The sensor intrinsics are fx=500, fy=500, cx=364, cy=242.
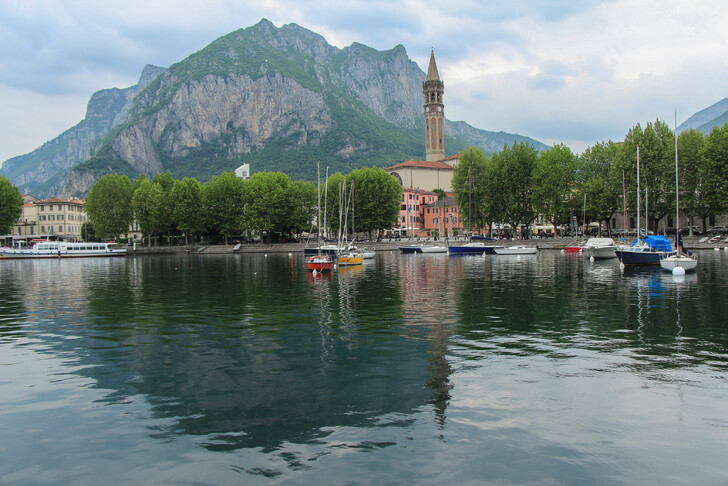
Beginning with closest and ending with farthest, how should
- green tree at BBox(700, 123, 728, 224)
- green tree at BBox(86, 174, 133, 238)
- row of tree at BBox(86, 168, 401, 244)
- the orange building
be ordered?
green tree at BBox(700, 123, 728, 224) < row of tree at BBox(86, 168, 401, 244) < green tree at BBox(86, 174, 133, 238) < the orange building

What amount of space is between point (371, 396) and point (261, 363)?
4.69 meters

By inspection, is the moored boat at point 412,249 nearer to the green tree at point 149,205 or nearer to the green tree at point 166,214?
the green tree at point 166,214

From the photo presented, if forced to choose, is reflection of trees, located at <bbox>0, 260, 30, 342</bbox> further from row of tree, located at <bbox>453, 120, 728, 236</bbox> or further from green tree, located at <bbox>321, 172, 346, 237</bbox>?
green tree, located at <bbox>321, 172, 346, 237</bbox>

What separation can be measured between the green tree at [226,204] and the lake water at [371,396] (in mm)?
96950

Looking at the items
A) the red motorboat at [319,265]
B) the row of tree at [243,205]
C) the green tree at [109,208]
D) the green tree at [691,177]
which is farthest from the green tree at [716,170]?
the green tree at [109,208]

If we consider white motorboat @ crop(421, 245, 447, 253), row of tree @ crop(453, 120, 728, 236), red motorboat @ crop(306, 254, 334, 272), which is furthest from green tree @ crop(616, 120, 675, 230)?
red motorboat @ crop(306, 254, 334, 272)

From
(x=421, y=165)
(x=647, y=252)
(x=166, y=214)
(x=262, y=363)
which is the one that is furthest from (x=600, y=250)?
(x=421, y=165)

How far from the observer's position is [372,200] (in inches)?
4584

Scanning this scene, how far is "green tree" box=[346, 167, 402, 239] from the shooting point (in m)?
115

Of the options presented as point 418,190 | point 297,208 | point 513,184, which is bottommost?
point 297,208

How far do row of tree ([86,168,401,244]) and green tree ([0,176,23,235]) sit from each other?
1515 cm

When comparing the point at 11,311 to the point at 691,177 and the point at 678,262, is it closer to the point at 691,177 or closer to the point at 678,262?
the point at 678,262

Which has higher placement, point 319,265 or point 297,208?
point 297,208

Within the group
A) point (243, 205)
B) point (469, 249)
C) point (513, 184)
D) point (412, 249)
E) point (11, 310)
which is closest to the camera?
point (11, 310)
